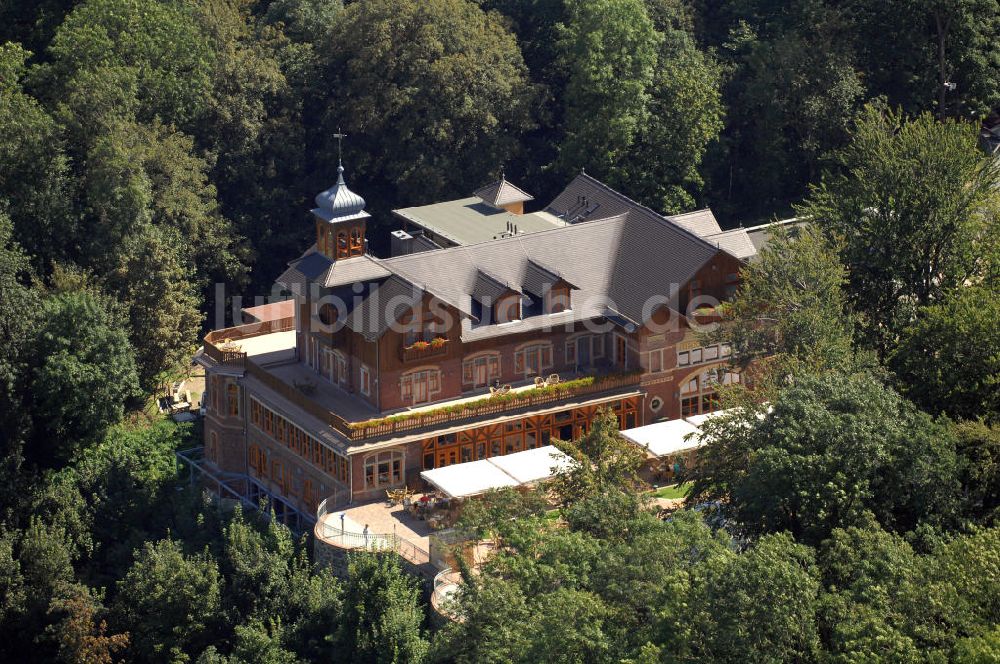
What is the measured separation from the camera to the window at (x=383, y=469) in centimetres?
7300

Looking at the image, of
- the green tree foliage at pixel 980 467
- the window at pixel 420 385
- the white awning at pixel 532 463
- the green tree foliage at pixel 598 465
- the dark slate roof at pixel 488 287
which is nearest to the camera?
the green tree foliage at pixel 980 467

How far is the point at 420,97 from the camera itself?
319 feet

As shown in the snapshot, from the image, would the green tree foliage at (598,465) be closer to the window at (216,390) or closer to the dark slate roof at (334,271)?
the dark slate roof at (334,271)

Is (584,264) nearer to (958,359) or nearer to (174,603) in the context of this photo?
(958,359)

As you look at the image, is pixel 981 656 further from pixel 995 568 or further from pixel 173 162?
A: pixel 173 162

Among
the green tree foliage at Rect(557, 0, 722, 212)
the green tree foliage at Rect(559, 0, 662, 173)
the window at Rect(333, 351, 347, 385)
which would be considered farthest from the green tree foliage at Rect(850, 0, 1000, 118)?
the window at Rect(333, 351, 347, 385)

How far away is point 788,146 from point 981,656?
5421 cm

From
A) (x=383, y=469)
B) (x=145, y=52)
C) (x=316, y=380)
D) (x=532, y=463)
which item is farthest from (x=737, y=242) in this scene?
(x=145, y=52)

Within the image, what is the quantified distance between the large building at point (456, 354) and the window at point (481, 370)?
0.06 m

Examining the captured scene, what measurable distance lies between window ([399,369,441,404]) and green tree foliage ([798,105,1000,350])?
54.1 ft

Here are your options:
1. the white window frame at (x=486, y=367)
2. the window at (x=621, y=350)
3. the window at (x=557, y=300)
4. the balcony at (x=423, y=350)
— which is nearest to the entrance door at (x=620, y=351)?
the window at (x=621, y=350)

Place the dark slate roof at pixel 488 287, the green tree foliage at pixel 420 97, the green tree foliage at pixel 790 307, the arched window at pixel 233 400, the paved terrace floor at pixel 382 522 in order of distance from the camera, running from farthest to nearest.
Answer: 1. the green tree foliage at pixel 420 97
2. the arched window at pixel 233 400
3. the dark slate roof at pixel 488 287
4. the paved terrace floor at pixel 382 522
5. the green tree foliage at pixel 790 307

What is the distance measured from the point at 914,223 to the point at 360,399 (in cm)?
2238

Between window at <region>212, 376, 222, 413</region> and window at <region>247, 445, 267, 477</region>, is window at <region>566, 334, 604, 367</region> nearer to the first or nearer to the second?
window at <region>247, 445, 267, 477</region>
